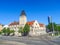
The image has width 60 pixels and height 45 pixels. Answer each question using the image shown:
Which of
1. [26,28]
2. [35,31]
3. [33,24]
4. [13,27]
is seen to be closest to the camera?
[26,28]

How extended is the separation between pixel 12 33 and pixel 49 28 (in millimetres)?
27527

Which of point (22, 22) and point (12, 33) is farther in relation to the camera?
point (22, 22)

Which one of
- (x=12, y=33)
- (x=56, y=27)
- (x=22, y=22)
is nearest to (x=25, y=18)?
(x=22, y=22)

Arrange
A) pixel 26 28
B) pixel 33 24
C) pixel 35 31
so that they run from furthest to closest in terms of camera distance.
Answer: pixel 33 24 → pixel 35 31 → pixel 26 28

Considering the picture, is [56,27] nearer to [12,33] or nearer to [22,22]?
[22,22]

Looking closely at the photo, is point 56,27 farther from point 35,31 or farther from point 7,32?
point 7,32

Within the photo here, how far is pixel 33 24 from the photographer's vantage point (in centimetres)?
10694

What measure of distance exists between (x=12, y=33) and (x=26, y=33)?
13.8 metres

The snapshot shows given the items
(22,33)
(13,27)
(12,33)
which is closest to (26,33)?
(22,33)

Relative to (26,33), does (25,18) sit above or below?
above

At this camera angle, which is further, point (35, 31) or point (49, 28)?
point (49, 28)

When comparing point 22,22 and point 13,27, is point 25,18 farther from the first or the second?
point 13,27

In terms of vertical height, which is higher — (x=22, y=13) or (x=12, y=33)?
(x=22, y=13)

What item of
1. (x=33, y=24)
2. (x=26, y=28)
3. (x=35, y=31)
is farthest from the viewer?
(x=33, y=24)
